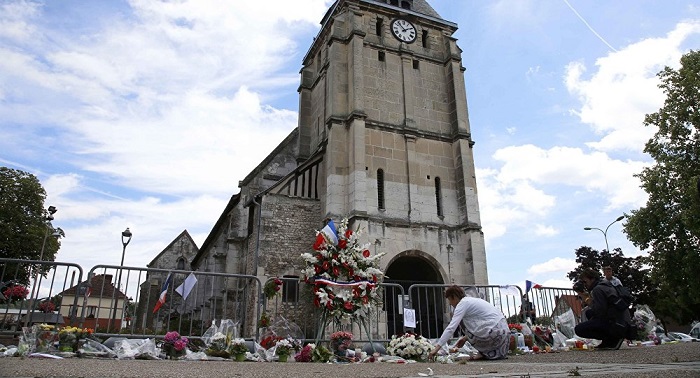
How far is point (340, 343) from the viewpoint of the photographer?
8.16 m

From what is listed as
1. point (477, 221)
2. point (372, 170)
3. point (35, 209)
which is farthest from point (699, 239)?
point (35, 209)

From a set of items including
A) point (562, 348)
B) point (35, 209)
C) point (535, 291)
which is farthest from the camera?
point (35, 209)

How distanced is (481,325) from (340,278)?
3354mm

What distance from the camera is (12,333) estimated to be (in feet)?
24.6

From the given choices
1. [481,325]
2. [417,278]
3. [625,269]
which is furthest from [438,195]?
[625,269]

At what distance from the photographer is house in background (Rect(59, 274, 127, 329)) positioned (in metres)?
8.14

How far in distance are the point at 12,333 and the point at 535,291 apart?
11281 mm

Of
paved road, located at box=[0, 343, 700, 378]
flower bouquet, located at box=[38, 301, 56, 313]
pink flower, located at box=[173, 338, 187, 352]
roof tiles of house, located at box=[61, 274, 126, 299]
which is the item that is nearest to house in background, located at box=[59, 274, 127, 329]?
roof tiles of house, located at box=[61, 274, 126, 299]

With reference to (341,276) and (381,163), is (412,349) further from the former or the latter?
(381,163)

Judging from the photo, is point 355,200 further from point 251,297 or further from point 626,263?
point 626,263

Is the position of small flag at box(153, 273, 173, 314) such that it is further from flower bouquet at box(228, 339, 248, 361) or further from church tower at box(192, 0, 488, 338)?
church tower at box(192, 0, 488, 338)

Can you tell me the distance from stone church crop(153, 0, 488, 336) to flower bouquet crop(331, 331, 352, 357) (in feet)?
35.5

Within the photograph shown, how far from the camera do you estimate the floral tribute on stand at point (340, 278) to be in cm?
955

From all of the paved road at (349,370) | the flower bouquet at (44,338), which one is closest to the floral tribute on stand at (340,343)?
the paved road at (349,370)
